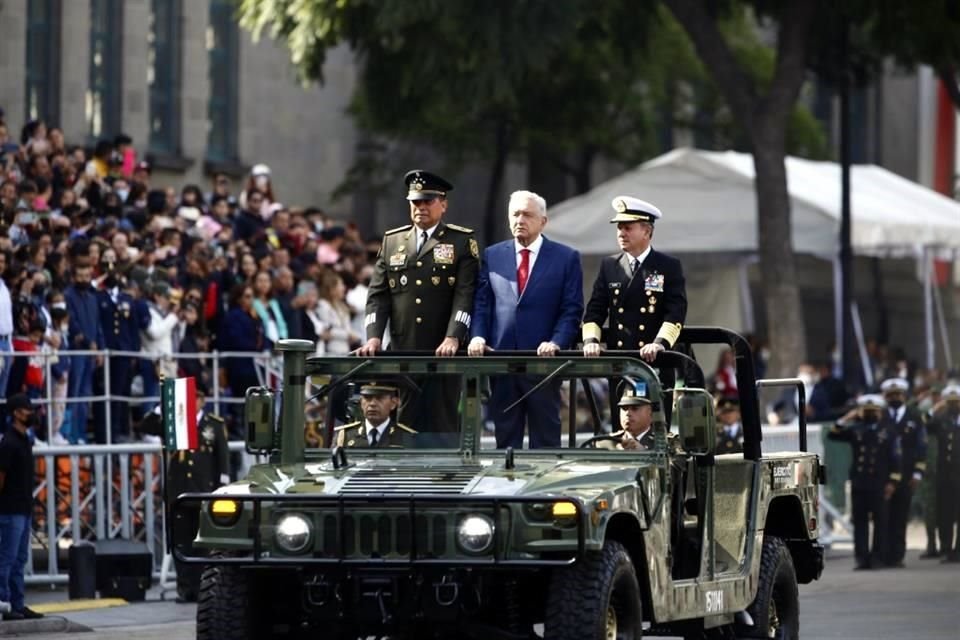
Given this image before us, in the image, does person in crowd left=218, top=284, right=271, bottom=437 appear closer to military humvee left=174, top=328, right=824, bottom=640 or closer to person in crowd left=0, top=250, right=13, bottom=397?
person in crowd left=0, top=250, right=13, bottom=397

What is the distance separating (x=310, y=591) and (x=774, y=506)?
388 centimetres

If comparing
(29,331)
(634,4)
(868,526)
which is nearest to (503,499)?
(29,331)

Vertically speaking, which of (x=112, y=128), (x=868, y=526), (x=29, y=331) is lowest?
(x=868, y=526)

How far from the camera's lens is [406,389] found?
502 inches

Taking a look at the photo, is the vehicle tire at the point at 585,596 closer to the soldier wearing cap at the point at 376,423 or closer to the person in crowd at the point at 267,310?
the soldier wearing cap at the point at 376,423

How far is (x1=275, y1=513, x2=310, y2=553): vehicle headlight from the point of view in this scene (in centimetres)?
1159

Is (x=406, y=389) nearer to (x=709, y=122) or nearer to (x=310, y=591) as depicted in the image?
(x=310, y=591)

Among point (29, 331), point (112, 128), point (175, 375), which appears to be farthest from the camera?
point (112, 128)

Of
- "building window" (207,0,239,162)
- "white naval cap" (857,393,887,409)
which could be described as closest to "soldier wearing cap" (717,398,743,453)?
"white naval cap" (857,393,887,409)

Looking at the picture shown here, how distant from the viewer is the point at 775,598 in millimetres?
14414

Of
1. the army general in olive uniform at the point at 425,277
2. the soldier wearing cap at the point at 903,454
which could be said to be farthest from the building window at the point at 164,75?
the army general in olive uniform at the point at 425,277

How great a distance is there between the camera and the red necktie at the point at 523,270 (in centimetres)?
1383

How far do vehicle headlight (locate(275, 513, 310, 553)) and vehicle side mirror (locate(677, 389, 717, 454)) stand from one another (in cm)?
190

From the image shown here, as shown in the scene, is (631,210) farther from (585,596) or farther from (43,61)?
(43,61)
